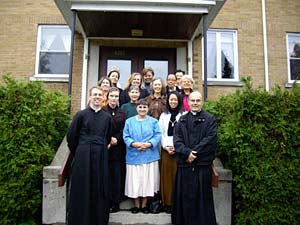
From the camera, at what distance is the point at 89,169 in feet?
13.0

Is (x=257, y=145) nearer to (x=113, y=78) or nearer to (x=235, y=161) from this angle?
(x=235, y=161)

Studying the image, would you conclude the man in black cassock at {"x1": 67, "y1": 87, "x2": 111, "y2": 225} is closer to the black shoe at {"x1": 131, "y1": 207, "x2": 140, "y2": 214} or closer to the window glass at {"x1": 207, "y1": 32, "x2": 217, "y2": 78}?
the black shoe at {"x1": 131, "y1": 207, "x2": 140, "y2": 214}

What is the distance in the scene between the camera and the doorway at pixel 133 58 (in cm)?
915

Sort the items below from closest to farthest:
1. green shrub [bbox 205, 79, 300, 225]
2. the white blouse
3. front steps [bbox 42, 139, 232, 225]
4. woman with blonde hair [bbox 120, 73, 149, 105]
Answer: green shrub [bbox 205, 79, 300, 225]
front steps [bbox 42, 139, 232, 225]
the white blouse
woman with blonde hair [bbox 120, 73, 149, 105]

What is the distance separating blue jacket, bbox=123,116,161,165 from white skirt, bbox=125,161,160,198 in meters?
0.08

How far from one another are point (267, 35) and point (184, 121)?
6.77 m

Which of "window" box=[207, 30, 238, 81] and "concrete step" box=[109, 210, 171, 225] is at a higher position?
"window" box=[207, 30, 238, 81]

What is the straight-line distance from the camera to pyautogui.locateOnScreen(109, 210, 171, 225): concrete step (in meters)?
4.33

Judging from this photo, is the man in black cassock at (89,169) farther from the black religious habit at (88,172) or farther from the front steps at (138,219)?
the front steps at (138,219)

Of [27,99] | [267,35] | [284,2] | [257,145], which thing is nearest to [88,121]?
[27,99]

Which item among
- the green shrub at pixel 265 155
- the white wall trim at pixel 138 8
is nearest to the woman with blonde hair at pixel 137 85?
the green shrub at pixel 265 155

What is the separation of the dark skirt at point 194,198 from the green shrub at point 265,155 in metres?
A: 0.53

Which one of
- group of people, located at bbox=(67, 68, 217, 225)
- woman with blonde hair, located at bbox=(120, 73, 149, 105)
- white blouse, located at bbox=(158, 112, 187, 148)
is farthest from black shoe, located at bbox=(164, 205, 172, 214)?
woman with blonde hair, located at bbox=(120, 73, 149, 105)

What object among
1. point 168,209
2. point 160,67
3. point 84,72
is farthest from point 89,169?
point 160,67
